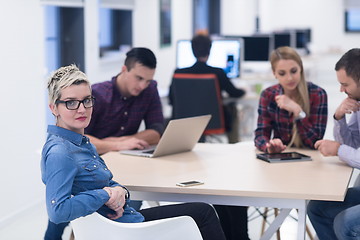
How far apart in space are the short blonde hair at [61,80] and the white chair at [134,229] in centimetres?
45

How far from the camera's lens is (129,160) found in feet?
9.62

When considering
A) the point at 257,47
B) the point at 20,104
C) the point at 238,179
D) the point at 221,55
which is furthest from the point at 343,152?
the point at 257,47

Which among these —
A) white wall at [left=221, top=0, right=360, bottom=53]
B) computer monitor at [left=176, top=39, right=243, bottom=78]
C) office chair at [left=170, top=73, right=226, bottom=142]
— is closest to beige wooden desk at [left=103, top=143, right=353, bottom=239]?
office chair at [left=170, top=73, right=226, bottom=142]

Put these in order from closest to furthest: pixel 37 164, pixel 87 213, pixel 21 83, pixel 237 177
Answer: pixel 87 213 → pixel 237 177 → pixel 21 83 → pixel 37 164

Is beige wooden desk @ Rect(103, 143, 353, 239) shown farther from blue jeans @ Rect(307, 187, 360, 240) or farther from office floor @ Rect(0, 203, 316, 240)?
office floor @ Rect(0, 203, 316, 240)

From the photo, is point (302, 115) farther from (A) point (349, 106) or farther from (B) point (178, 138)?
(B) point (178, 138)

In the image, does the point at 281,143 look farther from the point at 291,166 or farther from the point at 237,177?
the point at 237,177

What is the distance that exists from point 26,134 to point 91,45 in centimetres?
146

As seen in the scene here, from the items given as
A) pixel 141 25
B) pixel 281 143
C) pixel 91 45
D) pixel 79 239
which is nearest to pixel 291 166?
pixel 281 143

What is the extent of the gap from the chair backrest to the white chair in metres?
2.94

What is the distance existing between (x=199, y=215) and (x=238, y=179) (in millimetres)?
236

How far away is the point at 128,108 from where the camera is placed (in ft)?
11.0

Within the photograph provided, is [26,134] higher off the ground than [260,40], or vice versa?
[260,40]

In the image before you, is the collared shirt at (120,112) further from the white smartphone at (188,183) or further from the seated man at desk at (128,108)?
the white smartphone at (188,183)
